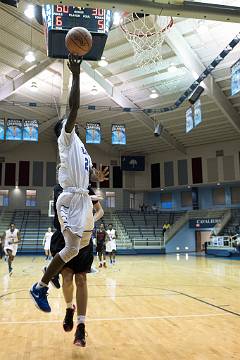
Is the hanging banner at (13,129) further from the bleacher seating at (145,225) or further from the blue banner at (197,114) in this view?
the bleacher seating at (145,225)

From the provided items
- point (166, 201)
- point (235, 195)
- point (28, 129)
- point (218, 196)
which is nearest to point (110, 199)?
point (166, 201)

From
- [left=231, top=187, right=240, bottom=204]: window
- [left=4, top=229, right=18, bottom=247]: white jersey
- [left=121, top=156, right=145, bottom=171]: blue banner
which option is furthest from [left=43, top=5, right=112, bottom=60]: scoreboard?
[left=231, top=187, right=240, bottom=204]: window

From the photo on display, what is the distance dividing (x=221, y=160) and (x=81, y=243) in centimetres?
2833

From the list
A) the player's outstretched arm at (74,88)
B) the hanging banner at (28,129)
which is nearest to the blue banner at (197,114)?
the hanging banner at (28,129)

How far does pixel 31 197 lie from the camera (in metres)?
31.8

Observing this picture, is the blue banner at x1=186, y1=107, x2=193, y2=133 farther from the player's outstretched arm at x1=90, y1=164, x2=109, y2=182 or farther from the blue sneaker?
the blue sneaker

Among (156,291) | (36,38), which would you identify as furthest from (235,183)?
(156,291)

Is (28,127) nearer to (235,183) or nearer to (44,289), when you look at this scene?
(44,289)

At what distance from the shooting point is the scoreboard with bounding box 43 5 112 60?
23.1 feet

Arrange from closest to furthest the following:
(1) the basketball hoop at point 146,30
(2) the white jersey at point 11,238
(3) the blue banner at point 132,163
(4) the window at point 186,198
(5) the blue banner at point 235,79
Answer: (1) the basketball hoop at point 146,30, (2) the white jersey at point 11,238, (5) the blue banner at point 235,79, (3) the blue banner at point 132,163, (4) the window at point 186,198

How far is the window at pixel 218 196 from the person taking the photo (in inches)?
1257

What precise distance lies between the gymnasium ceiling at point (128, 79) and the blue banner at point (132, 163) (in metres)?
3.88

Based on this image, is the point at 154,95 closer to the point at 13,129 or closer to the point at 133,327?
the point at 13,129

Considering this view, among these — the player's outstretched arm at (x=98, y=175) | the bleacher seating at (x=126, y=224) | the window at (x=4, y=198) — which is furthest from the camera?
the window at (x=4, y=198)
